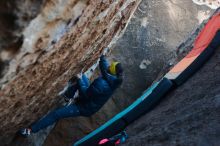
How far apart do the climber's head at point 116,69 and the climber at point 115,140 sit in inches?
28.0

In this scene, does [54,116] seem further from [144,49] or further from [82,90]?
[144,49]

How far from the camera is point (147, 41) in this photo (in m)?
7.11

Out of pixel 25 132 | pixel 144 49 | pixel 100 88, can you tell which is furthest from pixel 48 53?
pixel 144 49

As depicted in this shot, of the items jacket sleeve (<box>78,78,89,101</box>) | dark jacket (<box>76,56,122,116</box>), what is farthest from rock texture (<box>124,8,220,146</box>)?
jacket sleeve (<box>78,78,89,101</box>)

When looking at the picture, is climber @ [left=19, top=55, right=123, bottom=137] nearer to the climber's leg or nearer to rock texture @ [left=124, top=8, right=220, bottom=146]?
the climber's leg

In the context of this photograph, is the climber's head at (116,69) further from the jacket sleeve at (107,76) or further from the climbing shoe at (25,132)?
the climbing shoe at (25,132)

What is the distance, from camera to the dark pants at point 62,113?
4332 millimetres

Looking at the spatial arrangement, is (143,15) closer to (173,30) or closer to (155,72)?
(173,30)

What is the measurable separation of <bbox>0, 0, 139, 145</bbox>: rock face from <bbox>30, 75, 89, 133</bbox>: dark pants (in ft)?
0.99

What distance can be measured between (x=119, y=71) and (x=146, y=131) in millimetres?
824

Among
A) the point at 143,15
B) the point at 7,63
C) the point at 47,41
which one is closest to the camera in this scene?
the point at 7,63

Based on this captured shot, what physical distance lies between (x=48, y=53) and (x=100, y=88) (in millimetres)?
1866

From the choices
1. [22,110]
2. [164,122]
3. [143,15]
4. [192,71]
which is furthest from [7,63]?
[143,15]

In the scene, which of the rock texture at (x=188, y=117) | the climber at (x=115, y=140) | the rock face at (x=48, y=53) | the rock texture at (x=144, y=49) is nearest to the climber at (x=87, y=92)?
the rock face at (x=48, y=53)
